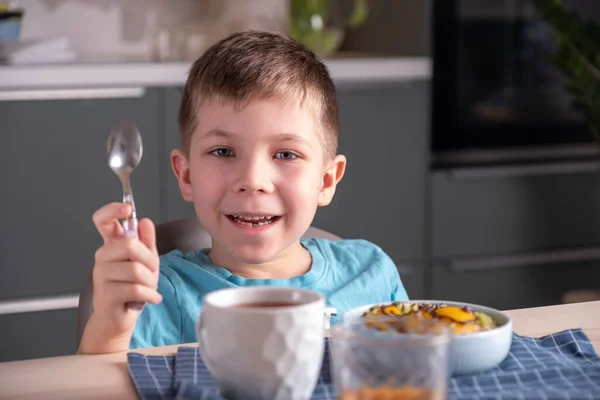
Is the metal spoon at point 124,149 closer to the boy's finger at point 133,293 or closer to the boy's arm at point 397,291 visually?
the boy's finger at point 133,293

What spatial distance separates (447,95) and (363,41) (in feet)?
1.46

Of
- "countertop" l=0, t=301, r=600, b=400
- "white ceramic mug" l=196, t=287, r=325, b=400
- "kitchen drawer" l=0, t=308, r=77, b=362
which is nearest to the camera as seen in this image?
"white ceramic mug" l=196, t=287, r=325, b=400

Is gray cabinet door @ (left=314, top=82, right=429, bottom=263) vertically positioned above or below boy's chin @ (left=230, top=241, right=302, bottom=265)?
below

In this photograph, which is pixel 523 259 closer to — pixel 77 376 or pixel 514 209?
pixel 514 209

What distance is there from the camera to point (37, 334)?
2.57 metres

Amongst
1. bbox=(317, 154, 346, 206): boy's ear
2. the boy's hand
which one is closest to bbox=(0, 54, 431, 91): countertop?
bbox=(317, 154, 346, 206): boy's ear

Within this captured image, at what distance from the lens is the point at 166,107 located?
2584mm

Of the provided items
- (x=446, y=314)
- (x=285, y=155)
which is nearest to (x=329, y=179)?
(x=285, y=155)

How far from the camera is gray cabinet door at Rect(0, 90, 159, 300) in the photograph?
Result: 2.50 m

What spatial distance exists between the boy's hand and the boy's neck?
0.34m

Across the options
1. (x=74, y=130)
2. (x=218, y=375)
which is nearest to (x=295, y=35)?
(x=74, y=130)

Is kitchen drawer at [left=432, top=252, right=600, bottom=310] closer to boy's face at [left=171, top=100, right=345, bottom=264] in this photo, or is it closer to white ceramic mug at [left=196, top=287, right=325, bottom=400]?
boy's face at [left=171, top=100, right=345, bottom=264]

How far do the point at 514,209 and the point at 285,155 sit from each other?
1.88 meters

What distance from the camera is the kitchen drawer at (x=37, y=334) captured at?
254cm
